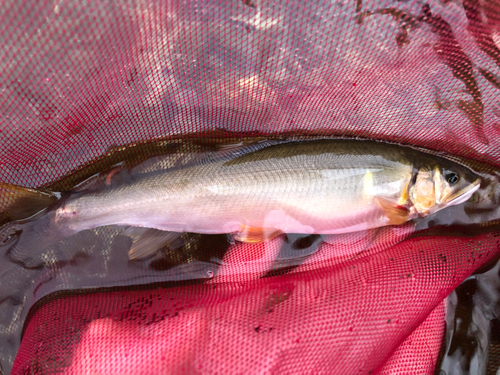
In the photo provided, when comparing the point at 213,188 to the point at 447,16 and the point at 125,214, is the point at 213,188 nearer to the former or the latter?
the point at 125,214

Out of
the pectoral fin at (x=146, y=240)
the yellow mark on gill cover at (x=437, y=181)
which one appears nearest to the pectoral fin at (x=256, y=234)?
the pectoral fin at (x=146, y=240)

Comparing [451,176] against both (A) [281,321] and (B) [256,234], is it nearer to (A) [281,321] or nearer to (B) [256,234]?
(B) [256,234]

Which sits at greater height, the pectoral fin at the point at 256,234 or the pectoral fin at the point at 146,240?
the pectoral fin at the point at 146,240

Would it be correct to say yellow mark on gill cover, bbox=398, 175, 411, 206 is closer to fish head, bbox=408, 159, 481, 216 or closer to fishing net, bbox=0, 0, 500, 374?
fish head, bbox=408, 159, 481, 216

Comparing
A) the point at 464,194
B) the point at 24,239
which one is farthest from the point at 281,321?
the point at 24,239

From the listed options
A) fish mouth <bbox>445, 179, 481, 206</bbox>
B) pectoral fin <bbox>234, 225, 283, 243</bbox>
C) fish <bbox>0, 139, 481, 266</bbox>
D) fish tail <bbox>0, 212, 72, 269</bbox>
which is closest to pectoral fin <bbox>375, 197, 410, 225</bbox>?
fish <bbox>0, 139, 481, 266</bbox>

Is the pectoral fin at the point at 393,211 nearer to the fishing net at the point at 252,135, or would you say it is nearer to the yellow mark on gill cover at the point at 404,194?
the yellow mark on gill cover at the point at 404,194

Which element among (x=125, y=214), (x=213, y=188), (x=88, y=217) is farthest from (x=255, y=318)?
(x=88, y=217)

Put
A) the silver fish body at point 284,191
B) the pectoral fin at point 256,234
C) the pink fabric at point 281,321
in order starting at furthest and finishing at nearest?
1. the pectoral fin at point 256,234
2. the silver fish body at point 284,191
3. the pink fabric at point 281,321
